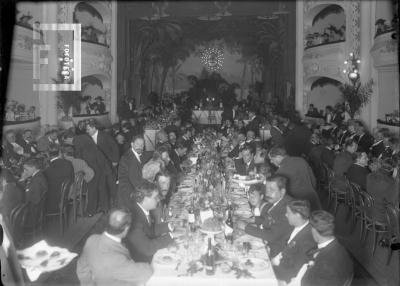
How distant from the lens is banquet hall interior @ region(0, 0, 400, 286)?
9.64 feet

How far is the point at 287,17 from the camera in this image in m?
15.1

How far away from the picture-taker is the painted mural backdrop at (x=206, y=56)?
1595 cm

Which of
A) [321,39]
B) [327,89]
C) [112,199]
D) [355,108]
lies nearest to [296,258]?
[112,199]

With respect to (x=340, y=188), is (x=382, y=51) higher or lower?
higher

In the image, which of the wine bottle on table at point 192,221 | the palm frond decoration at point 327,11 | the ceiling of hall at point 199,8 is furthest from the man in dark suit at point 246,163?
the ceiling of hall at point 199,8

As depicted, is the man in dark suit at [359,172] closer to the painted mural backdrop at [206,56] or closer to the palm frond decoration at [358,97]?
the palm frond decoration at [358,97]

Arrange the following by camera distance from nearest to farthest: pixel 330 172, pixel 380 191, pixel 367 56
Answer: pixel 380 191
pixel 330 172
pixel 367 56

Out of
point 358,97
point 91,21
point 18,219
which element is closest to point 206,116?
point 91,21

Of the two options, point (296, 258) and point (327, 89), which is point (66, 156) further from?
point (327, 89)

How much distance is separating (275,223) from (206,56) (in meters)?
15.0

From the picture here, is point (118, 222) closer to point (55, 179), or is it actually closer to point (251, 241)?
point (251, 241)

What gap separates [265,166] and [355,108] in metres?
5.81

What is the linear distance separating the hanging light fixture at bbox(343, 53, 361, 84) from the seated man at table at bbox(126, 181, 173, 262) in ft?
25.7

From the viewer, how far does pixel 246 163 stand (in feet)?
20.2
